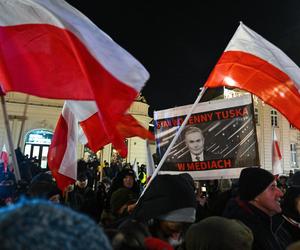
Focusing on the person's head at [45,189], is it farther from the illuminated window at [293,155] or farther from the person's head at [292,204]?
the illuminated window at [293,155]

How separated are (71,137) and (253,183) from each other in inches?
115

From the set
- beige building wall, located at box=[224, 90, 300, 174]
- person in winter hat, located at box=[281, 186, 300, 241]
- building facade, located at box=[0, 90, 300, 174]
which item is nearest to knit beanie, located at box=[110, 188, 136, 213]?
person in winter hat, located at box=[281, 186, 300, 241]

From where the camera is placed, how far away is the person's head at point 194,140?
5.67 m

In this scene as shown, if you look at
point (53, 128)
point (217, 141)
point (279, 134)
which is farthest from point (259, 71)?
point (279, 134)

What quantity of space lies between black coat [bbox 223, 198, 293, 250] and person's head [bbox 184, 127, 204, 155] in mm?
2603

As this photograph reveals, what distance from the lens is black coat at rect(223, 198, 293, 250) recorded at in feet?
8.66

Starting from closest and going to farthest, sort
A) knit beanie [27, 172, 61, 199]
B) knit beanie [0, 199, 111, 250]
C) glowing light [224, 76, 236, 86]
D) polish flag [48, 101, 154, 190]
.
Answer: knit beanie [0, 199, 111, 250] < knit beanie [27, 172, 61, 199] < polish flag [48, 101, 154, 190] < glowing light [224, 76, 236, 86]

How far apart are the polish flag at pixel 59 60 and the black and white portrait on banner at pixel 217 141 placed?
7.76ft

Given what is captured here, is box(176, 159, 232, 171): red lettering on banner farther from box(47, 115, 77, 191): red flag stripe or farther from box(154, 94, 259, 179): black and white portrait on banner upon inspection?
box(47, 115, 77, 191): red flag stripe

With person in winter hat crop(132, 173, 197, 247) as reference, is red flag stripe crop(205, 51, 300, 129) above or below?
above

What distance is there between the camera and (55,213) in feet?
2.39

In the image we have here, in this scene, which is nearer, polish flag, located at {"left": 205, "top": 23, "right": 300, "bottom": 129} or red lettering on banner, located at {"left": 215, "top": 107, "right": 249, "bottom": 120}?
polish flag, located at {"left": 205, "top": 23, "right": 300, "bottom": 129}

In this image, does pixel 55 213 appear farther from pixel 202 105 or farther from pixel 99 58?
pixel 202 105

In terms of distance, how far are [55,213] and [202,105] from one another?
17.1ft
